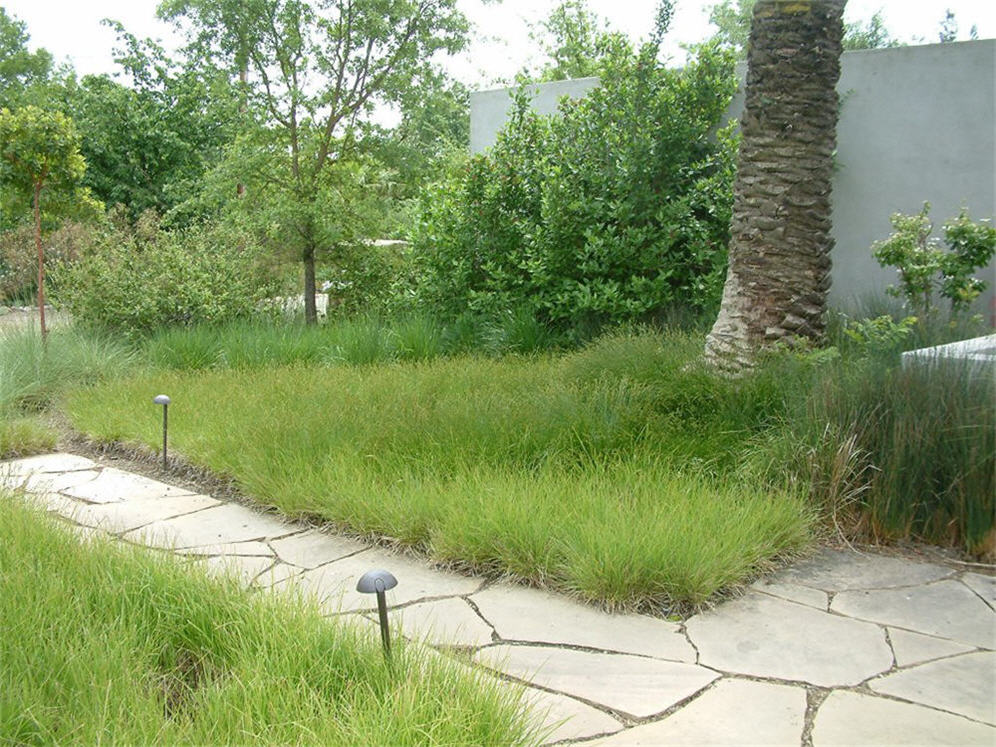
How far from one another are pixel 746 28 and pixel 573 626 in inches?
922

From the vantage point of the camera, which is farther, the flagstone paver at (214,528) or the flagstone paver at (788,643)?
the flagstone paver at (214,528)

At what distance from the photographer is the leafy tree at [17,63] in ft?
73.3

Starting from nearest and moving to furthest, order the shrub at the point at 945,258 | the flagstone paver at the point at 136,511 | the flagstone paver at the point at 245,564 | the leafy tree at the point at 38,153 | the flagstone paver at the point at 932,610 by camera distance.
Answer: the flagstone paver at the point at 932,610, the flagstone paver at the point at 245,564, the flagstone paver at the point at 136,511, the shrub at the point at 945,258, the leafy tree at the point at 38,153

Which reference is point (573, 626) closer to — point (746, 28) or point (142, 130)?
point (142, 130)

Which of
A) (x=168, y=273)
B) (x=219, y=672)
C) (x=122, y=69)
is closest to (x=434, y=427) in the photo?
(x=219, y=672)

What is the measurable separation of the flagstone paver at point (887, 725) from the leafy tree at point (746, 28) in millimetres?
16159

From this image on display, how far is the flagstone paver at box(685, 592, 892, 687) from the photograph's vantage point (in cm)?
288

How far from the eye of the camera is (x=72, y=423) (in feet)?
21.7

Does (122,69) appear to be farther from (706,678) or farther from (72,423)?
(706,678)

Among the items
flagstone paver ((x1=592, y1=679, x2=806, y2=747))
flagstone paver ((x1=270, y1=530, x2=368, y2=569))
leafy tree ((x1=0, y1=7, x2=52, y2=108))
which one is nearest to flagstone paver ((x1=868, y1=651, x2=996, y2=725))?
flagstone paver ((x1=592, y1=679, x2=806, y2=747))

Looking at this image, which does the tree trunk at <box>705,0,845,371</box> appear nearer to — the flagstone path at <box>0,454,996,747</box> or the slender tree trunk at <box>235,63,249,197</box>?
the flagstone path at <box>0,454,996,747</box>

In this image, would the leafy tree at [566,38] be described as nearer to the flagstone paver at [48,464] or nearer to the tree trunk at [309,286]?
the tree trunk at [309,286]

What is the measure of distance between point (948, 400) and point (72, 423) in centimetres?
589

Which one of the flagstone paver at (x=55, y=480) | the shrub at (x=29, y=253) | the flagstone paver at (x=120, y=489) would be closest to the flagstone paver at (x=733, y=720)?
the flagstone paver at (x=120, y=489)
